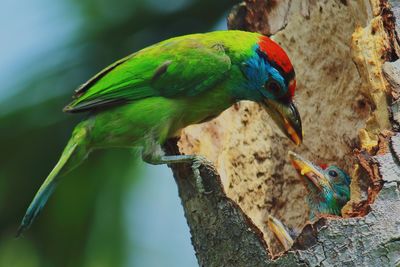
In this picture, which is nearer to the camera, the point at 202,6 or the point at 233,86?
the point at 233,86

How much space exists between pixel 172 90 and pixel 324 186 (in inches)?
42.7

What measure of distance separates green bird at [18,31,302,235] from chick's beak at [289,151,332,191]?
18 cm

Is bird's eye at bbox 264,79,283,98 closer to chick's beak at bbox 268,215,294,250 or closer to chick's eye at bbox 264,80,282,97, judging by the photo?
chick's eye at bbox 264,80,282,97

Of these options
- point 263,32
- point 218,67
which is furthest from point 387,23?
point 263,32

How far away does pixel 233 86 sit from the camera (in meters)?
4.92

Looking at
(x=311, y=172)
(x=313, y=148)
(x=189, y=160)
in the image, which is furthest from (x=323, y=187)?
(x=189, y=160)

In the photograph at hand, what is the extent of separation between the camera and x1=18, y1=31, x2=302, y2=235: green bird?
477 cm

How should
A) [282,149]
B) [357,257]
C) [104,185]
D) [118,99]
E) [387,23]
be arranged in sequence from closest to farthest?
1. [357,257]
2. [387,23]
3. [118,99]
4. [104,185]
5. [282,149]

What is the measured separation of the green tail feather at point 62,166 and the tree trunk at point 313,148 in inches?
20.6

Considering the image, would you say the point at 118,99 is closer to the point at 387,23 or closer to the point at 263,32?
the point at 263,32

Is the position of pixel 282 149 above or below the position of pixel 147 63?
below

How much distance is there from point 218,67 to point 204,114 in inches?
11.1

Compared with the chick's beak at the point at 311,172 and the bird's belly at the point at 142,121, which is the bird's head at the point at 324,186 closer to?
the chick's beak at the point at 311,172

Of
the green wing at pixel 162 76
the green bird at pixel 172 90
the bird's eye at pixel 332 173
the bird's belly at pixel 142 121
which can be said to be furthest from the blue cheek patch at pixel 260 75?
the bird's eye at pixel 332 173
